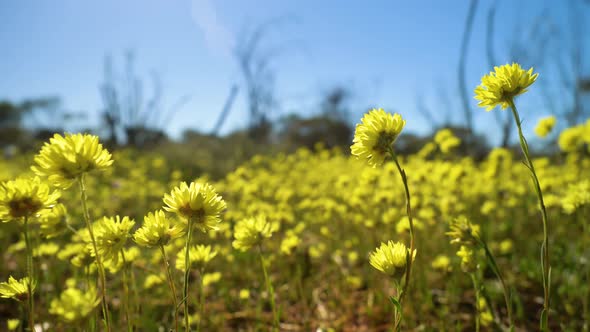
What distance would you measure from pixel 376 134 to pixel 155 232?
68 centimetres

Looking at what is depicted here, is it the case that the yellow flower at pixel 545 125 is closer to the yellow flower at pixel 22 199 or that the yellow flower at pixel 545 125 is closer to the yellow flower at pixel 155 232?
the yellow flower at pixel 155 232

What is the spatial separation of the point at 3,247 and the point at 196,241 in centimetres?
197

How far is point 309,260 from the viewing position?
87.6 inches

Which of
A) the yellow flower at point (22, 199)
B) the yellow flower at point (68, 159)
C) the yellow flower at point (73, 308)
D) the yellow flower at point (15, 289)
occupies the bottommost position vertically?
the yellow flower at point (73, 308)

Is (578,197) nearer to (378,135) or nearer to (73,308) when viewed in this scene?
(378,135)

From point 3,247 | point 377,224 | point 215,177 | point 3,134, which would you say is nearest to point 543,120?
point 377,224

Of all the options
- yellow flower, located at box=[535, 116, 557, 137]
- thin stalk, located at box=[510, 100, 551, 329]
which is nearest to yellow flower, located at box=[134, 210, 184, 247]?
thin stalk, located at box=[510, 100, 551, 329]

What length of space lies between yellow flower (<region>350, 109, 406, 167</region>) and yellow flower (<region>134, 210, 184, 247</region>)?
584mm

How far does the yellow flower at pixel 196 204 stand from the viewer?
3.13ft

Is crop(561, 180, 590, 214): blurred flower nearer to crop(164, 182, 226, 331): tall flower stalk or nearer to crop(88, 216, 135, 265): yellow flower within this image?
crop(164, 182, 226, 331): tall flower stalk

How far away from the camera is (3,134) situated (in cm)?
2230

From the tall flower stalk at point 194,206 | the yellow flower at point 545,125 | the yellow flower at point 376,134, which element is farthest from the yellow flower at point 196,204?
the yellow flower at point 545,125

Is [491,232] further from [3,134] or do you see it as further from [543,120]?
[3,134]

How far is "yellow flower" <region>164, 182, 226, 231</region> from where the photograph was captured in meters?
0.95
